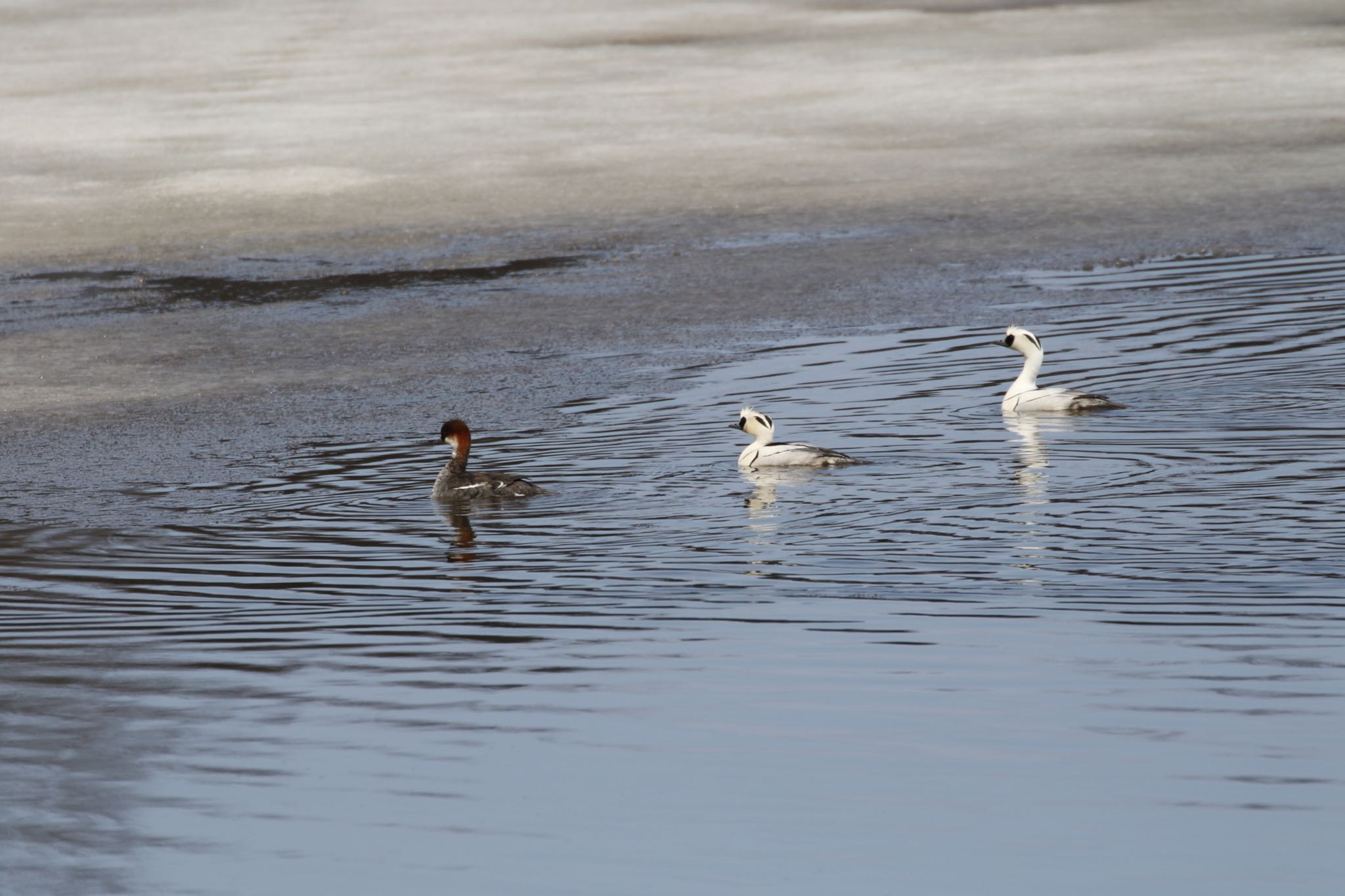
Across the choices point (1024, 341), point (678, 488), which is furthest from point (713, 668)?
point (1024, 341)

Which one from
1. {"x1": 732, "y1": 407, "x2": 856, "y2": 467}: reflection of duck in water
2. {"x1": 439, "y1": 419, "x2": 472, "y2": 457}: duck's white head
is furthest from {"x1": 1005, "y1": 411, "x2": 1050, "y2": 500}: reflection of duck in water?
{"x1": 439, "y1": 419, "x2": 472, "y2": 457}: duck's white head

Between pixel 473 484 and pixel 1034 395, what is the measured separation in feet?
10.7

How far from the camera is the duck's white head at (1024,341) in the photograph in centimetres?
1124

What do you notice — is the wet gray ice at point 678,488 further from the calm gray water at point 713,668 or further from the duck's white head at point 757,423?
the duck's white head at point 757,423

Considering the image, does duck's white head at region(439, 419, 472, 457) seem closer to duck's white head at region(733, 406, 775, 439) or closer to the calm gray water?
the calm gray water

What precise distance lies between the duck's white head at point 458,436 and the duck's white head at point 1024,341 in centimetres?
333

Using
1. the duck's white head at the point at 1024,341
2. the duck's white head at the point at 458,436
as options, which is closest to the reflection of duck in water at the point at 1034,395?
the duck's white head at the point at 1024,341

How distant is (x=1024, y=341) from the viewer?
445 inches

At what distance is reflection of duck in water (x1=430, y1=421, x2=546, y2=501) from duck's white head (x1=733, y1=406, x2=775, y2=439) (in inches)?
47.1

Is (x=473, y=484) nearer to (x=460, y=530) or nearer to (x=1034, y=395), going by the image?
(x=460, y=530)

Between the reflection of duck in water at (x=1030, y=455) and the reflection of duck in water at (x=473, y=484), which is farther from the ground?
the reflection of duck in water at (x=1030, y=455)

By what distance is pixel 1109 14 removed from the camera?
26.1 meters

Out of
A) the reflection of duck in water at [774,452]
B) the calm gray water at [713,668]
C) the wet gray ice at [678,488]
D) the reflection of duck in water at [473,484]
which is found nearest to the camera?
the calm gray water at [713,668]

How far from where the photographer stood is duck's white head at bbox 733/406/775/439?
392 inches
